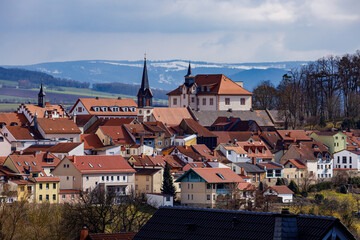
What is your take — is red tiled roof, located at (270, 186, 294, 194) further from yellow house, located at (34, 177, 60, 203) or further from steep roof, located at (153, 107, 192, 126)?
steep roof, located at (153, 107, 192, 126)

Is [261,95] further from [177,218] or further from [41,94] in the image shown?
[177,218]

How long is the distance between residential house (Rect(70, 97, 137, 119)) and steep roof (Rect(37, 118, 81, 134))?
23656 mm

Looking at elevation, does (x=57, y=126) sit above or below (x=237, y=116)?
below

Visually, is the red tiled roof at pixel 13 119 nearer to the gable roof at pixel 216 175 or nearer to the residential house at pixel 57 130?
the residential house at pixel 57 130

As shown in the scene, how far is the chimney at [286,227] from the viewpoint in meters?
27.0

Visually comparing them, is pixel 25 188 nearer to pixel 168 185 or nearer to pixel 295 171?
pixel 168 185

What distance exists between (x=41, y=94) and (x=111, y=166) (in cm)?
4496

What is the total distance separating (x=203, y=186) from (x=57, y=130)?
25.0 meters

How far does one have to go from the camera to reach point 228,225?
2908cm

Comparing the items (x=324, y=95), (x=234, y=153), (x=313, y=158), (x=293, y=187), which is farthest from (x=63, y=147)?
(x=324, y=95)

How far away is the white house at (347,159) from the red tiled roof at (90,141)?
25042mm

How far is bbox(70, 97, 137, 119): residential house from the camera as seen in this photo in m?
129

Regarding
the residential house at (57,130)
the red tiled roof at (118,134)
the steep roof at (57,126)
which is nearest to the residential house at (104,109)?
the steep roof at (57,126)

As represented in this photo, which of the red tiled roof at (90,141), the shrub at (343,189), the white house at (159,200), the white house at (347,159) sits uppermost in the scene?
the red tiled roof at (90,141)
